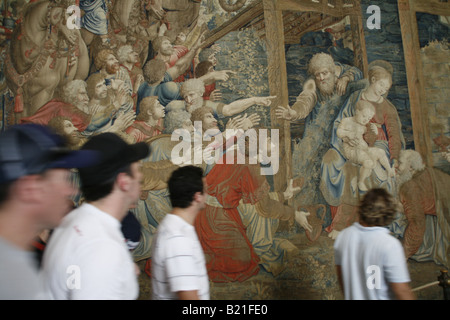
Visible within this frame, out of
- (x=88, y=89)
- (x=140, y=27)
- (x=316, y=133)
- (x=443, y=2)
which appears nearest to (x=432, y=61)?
(x=443, y=2)

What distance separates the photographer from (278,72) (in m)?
7.54

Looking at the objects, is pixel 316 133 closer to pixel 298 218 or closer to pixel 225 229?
pixel 298 218

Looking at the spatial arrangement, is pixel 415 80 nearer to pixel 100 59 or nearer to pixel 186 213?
pixel 100 59

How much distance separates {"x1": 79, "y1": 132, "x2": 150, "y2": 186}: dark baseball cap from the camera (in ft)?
6.52

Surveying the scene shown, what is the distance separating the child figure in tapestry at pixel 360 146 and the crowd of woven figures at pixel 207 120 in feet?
0.07

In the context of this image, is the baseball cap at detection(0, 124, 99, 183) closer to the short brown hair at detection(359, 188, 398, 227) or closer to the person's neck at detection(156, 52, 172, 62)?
the short brown hair at detection(359, 188, 398, 227)

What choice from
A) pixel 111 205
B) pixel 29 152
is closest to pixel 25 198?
pixel 29 152

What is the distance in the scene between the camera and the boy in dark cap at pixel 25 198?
1161mm

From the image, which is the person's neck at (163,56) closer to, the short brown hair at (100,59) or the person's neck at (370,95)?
the short brown hair at (100,59)

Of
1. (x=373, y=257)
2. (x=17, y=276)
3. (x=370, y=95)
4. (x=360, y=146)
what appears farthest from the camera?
(x=370, y=95)

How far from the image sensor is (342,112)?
7.74 metres

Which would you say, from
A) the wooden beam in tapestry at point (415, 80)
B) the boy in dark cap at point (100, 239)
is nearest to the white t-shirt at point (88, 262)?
the boy in dark cap at point (100, 239)

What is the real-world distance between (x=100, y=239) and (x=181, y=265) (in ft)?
2.40

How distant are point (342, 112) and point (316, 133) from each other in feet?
2.29
